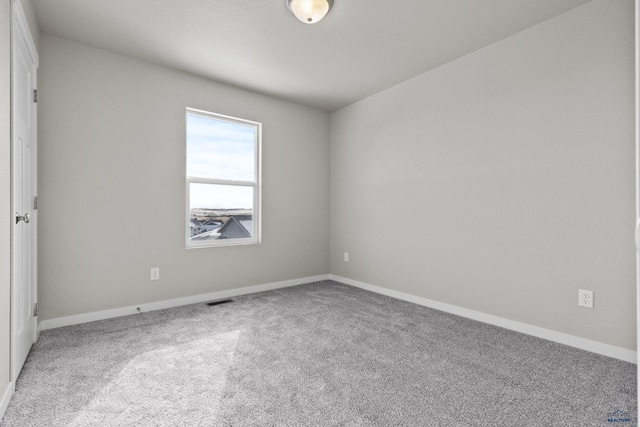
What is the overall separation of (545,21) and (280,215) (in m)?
3.15

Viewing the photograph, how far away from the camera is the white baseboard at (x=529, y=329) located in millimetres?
2191

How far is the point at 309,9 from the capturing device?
227 centimetres

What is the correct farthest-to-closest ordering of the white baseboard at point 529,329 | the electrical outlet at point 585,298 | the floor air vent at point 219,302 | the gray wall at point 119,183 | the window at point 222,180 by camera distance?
the window at point 222,180 < the floor air vent at point 219,302 < the gray wall at point 119,183 < the electrical outlet at point 585,298 < the white baseboard at point 529,329

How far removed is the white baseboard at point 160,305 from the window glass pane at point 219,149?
1289 mm

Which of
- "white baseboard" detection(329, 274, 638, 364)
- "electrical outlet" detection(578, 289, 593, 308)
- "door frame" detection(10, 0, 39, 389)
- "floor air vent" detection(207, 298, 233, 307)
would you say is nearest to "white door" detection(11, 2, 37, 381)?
"door frame" detection(10, 0, 39, 389)

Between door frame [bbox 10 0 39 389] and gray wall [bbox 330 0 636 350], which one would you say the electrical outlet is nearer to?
gray wall [bbox 330 0 636 350]

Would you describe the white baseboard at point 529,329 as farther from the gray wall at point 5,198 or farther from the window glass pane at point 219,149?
the gray wall at point 5,198

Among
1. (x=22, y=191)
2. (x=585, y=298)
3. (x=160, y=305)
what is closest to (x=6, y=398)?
(x=22, y=191)

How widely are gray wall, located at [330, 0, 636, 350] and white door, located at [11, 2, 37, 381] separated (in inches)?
125

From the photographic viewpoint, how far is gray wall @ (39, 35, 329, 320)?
2723 millimetres

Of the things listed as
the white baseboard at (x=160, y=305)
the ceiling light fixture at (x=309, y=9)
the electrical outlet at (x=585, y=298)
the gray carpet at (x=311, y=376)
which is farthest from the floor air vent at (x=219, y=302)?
the electrical outlet at (x=585, y=298)

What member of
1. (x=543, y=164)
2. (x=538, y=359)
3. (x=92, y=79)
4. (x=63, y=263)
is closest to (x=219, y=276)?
(x=63, y=263)

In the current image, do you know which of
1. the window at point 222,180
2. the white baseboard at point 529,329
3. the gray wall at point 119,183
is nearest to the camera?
the white baseboard at point 529,329

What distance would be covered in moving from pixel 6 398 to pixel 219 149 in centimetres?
270
